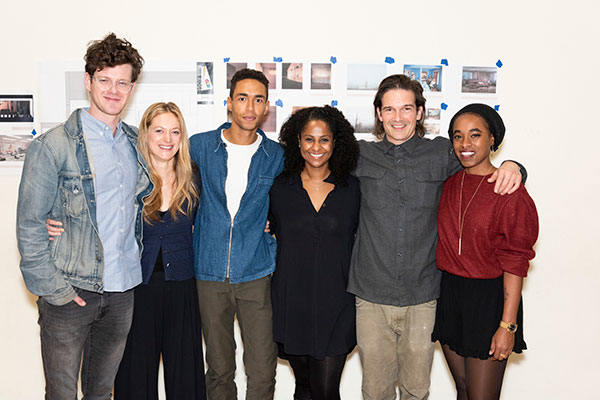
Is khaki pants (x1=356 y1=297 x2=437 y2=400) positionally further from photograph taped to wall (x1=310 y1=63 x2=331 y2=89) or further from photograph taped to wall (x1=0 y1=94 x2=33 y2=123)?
photograph taped to wall (x1=0 y1=94 x2=33 y2=123)

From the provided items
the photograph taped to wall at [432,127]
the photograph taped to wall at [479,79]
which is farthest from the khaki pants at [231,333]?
the photograph taped to wall at [479,79]

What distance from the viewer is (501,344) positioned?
1.99 m

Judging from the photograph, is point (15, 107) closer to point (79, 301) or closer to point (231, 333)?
point (79, 301)

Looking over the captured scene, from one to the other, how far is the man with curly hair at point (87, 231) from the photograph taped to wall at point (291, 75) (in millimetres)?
1142

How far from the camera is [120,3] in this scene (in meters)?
2.99

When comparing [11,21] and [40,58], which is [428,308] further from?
[11,21]

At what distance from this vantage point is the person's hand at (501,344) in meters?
1.99

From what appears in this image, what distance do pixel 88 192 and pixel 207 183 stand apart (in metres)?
0.61

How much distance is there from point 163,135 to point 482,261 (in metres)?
1.62

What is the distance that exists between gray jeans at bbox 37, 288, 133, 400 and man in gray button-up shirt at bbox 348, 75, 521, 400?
112cm

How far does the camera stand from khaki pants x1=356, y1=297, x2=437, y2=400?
2.19 meters

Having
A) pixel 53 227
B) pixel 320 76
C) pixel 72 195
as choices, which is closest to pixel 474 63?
pixel 320 76

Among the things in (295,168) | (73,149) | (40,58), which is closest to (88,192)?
(73,149)

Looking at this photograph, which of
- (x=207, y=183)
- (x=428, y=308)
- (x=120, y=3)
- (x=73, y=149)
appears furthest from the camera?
(x=120, y=3)
